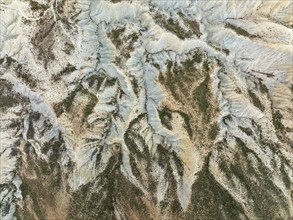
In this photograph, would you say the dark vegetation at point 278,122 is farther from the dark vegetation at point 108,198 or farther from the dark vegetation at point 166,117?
the dark vegetation at point 108,198

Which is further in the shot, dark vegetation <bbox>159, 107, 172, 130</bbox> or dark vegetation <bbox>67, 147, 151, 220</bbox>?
dark vegetation <bbox>67, 147, 151, 220</bbox>

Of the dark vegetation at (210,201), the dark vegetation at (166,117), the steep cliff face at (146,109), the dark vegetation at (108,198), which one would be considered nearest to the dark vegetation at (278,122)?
the steep cliff face at (146,109)

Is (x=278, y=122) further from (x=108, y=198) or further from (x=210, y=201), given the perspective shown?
(x=108, y=198)

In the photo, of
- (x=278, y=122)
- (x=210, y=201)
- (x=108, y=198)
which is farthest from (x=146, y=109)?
(x=278, y=122)

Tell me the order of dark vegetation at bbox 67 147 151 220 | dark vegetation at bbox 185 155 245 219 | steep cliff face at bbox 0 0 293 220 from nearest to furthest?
dark vegetation at bbox 185 155 245 219, steep cliff face at bbox 0 0 293 220, dark vegetation at bbox 67 147 151 220

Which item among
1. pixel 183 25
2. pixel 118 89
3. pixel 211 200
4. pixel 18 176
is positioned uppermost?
pixel 183 25

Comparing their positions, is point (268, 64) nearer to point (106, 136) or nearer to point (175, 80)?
point (175, 80)

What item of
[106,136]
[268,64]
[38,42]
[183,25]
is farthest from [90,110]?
[268,64]

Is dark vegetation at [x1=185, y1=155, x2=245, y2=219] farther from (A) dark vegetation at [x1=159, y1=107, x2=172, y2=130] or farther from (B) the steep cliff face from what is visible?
(A) dark vegetation at [x1=159, y1=107, x2=172, y2=130]

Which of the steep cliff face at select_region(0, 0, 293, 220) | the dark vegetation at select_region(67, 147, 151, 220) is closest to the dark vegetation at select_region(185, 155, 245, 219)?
the steep cliff face at select_region(0, 0, 293, 220)
